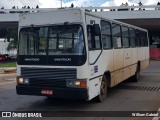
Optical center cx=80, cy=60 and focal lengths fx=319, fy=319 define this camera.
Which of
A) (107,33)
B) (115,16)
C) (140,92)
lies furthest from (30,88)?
(115,16)

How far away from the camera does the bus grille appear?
8.64 meters

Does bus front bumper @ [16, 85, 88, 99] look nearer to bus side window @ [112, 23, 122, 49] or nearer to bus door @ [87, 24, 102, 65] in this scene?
bus door @ [87, 24, 102, 65]

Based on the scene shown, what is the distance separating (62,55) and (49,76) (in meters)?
0.71

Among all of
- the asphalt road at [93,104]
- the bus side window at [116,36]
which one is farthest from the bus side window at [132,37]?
the asphalt road at [93,104]

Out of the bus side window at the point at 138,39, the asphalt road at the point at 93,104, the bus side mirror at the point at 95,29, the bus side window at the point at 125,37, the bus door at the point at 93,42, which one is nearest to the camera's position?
the asphalt road at the point at 93,104

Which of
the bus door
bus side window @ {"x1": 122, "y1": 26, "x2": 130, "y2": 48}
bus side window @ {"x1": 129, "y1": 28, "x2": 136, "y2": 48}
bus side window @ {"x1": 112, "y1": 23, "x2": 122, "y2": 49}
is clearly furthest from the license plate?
bus side window @ {"x1": 129, "y1": 28, "x2": 136, "y2": 48}

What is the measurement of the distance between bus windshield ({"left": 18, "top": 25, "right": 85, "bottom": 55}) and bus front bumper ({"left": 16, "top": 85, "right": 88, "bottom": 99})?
0.98 m

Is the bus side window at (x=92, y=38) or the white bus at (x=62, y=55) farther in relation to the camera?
the bus side window at (x=92, y=38)

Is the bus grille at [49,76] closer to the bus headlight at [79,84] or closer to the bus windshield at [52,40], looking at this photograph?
the bus headlight at [79,84]

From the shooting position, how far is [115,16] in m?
35.8

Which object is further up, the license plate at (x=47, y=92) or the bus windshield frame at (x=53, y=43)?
the bus windshield frame at (x=53, y=43)

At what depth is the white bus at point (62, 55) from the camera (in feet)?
28.2

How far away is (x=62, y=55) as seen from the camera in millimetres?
8727

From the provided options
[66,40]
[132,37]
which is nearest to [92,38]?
[66,40]
